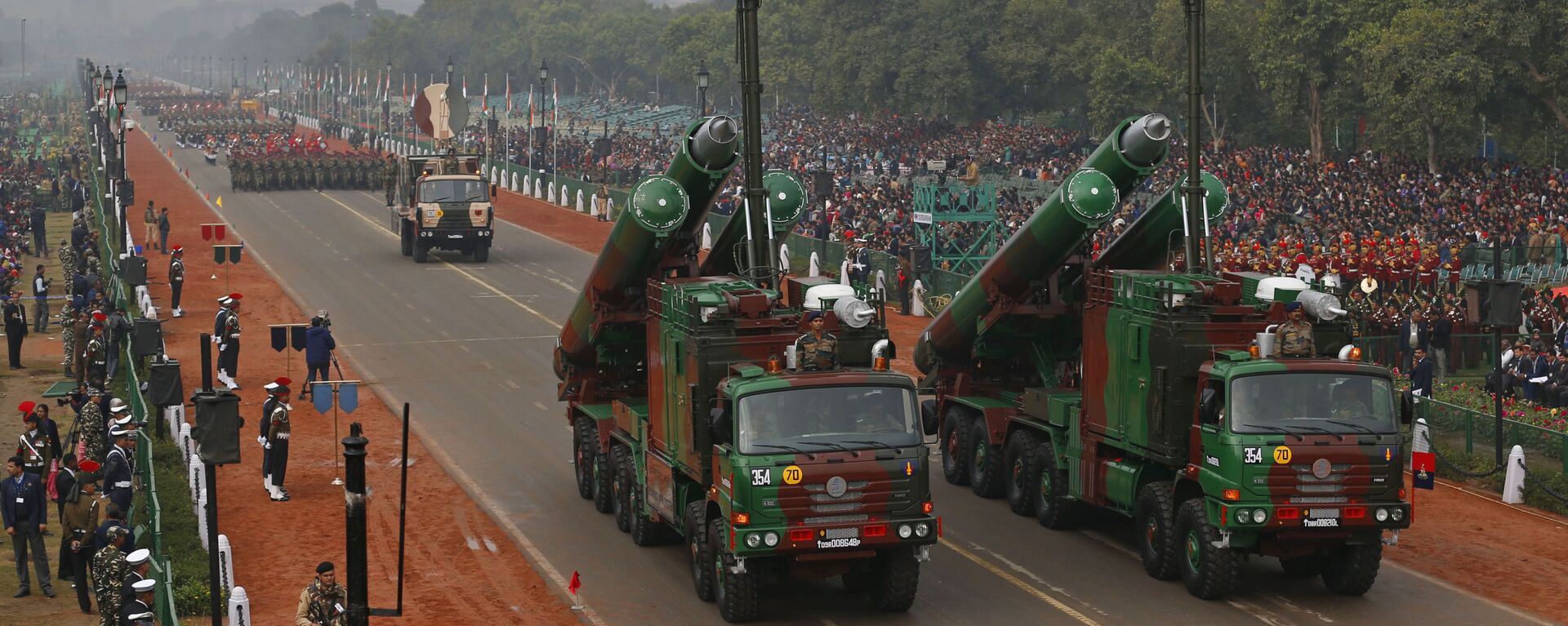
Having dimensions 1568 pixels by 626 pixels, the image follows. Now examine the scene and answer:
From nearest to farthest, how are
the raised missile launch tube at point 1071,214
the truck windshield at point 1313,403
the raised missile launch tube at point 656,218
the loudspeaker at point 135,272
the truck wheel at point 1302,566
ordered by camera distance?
the truck windshield at point 1313,403
the truck wheel at point 1302,566
the raised missile launch tube at point 1071,214
the raised missile launch tube at point 656,218
the loudspeaker at point 135,272

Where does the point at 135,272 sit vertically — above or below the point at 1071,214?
below

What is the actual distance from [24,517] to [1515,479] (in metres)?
18.9

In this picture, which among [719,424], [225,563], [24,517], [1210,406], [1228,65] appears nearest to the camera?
[719,424]

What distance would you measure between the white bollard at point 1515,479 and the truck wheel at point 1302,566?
6.51m

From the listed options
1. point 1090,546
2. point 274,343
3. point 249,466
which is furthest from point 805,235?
point 1090,546

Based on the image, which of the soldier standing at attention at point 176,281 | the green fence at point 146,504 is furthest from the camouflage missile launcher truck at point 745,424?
the soldier standing at attention at point 176,281

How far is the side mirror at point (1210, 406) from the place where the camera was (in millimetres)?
19516

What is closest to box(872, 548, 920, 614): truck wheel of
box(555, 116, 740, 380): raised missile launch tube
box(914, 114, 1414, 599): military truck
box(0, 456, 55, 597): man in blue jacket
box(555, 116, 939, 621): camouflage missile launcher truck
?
box(555, 116, 939, 621): camouflage missile launcher truck

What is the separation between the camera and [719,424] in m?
18.7

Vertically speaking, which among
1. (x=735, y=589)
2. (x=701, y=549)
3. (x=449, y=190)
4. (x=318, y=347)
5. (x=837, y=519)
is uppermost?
(x=449, y=190)

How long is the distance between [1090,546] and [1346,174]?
118 ft

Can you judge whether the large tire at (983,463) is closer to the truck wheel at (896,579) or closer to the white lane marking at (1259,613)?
the white lane marking at (1259,613)

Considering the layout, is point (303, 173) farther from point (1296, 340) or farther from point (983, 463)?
point (1296, 340)

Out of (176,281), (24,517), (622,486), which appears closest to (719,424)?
(622,486)
